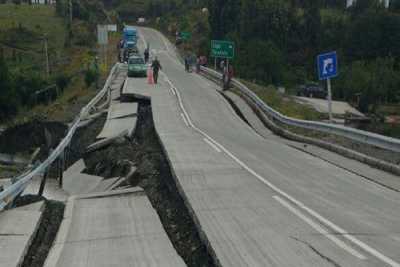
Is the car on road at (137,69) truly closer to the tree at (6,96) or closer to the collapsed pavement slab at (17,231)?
the tree at (6,96)

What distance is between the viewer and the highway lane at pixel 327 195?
9.12 meters

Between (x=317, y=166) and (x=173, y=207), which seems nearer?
(x=173, y=207)

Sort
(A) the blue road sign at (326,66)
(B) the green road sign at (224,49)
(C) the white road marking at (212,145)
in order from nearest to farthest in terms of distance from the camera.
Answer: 1. (C) the white road marking at (212,145)
2. (A) the blue road sign at (326,66)
3. (B) the green road sign at (224,49)

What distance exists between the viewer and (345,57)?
102500 millimetres

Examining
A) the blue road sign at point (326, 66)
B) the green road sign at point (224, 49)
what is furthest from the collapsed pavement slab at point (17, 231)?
the green road sign at point (224, 49)

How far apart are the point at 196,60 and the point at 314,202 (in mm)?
47825

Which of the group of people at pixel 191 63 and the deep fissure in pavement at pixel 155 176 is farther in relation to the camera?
the group of people at pixel 191 63

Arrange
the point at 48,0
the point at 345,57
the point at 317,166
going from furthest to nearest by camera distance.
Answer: the point at 48,0 < the point at 345,57 < the point at 317,166

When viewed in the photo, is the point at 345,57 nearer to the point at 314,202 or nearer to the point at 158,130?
the point at 158,130

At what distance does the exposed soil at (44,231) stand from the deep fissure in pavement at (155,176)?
74.8 inches

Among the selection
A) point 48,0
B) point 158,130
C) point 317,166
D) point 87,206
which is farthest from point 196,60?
point 48,0

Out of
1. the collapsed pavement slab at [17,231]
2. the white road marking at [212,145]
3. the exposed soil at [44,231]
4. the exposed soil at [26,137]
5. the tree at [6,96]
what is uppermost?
the collapsed pavement slab at [17,231]

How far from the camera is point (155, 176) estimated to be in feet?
52.5

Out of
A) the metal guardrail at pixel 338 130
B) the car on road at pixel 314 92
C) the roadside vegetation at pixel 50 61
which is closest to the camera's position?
the metal guardrail at pixel 338 130
